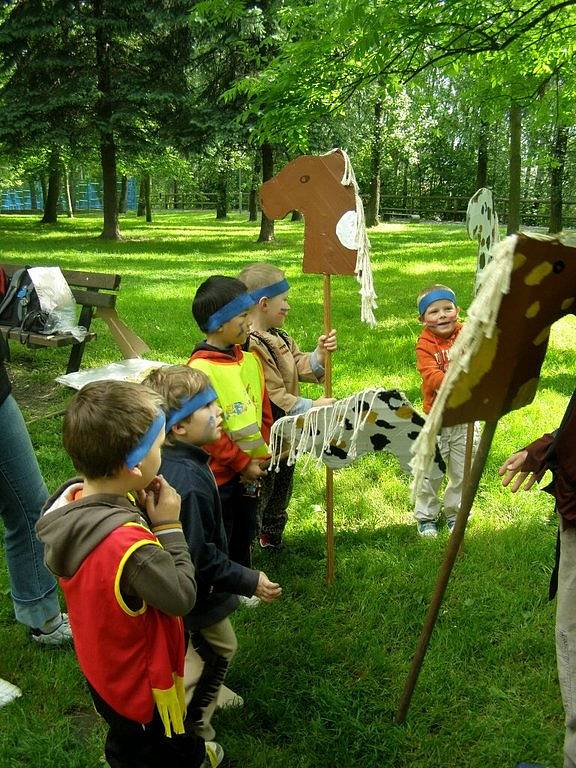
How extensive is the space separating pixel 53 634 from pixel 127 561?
169cm

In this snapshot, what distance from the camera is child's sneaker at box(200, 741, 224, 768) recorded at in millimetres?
2344

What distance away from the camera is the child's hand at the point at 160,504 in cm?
182

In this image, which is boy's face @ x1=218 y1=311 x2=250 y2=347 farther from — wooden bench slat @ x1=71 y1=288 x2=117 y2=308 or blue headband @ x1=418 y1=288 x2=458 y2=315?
wooden bench slat @ x1=71 y1=288 x2=117 y2=308

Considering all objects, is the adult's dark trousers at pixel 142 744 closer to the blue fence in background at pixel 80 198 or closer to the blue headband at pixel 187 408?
the blue headband at pixel 187 408

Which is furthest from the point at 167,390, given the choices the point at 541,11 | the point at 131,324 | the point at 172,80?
the point at 172,80

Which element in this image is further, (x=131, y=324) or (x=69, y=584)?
(x=131, y=324)

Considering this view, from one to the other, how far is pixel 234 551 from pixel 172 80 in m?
16.5

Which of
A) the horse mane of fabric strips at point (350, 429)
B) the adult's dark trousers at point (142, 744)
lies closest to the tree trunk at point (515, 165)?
the horse mane of fabric strips at point (350, 429)

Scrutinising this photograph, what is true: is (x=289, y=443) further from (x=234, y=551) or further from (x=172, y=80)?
(x=172, y=80)

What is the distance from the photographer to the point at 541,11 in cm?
541

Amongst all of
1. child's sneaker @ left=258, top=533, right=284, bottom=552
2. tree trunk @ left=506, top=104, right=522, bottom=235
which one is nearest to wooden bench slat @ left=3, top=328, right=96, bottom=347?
child's sneaker @ left=258, top=533, right=284, bottom=552

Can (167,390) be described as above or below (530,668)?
above

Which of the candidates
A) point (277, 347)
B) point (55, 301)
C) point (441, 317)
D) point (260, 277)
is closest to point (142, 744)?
point (277, 347)

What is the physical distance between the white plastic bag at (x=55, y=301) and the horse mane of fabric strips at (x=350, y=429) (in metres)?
3.51
